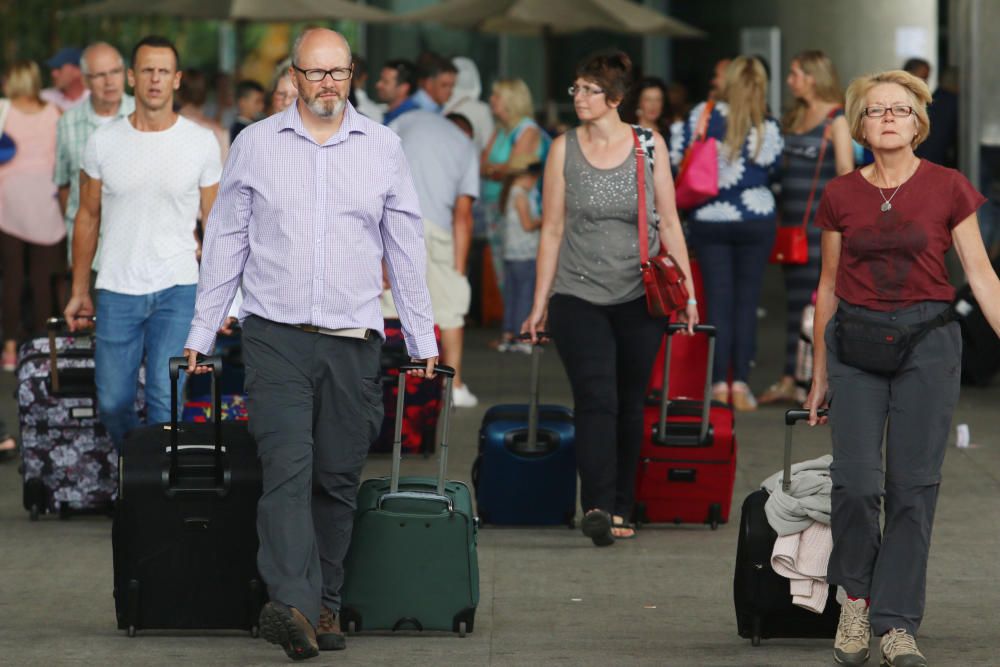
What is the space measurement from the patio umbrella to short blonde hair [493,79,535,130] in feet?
10.4

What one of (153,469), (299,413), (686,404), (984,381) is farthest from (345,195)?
(984,381)

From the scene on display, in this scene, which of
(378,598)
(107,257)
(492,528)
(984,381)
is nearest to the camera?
(378,598)

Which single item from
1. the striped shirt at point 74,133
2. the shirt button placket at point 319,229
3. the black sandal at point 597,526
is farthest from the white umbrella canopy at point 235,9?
the shirt button placket at point 319,229

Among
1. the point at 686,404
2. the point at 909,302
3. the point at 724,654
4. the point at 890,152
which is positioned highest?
the point at 890,152

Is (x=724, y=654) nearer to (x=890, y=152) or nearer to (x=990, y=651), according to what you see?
(x=990, y=651)

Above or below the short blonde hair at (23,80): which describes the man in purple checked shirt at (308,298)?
below

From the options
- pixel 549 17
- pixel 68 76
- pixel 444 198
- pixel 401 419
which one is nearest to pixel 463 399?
pixel 444 198

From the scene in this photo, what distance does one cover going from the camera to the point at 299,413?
5.68m

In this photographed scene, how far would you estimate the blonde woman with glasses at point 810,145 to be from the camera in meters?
10.6

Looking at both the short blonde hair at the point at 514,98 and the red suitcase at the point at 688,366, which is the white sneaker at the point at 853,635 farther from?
the short blonde hair at the point at 514,98

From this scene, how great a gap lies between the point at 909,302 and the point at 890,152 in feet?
1.42

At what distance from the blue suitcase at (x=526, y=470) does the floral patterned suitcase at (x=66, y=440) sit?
1.50m

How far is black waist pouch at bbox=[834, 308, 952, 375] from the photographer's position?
5.52 meters

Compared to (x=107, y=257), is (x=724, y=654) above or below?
below
